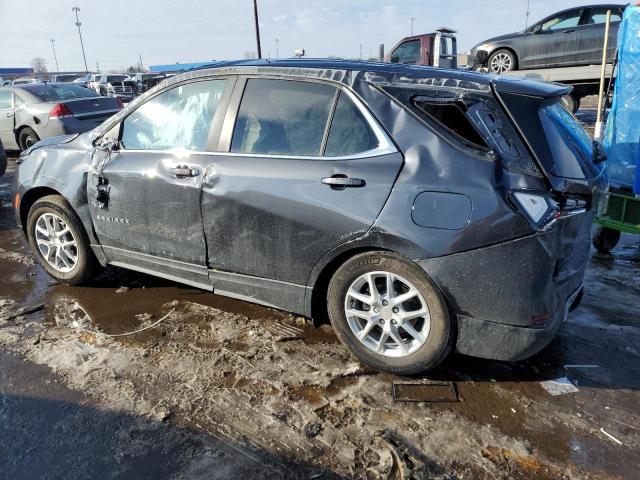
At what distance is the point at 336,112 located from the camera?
2979mm

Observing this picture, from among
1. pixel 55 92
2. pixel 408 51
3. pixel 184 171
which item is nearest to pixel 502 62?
pixel 408 51

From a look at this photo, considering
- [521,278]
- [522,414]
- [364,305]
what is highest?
[521,278]

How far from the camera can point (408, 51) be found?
16031 mm

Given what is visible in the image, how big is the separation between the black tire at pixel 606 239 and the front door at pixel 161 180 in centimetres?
407

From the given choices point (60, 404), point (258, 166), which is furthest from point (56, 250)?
point (258, 166)

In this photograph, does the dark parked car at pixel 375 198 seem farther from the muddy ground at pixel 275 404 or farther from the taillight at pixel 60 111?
the taillight at pixel 60 111

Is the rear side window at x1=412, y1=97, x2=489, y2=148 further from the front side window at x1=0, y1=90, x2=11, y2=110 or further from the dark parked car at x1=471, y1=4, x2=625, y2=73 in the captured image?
the dark parked car at x1=471, y1=4, x2=625, y2=73

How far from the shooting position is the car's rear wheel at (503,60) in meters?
13.1

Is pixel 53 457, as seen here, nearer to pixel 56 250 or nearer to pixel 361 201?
pixel 361 201

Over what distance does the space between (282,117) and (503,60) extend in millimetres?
11924

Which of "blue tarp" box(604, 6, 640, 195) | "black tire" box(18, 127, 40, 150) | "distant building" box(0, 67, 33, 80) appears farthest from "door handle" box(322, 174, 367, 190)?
"distant building" box(0, 67, 33, 80)

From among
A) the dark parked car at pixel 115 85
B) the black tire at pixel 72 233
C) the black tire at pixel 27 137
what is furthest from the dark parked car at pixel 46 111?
the dark parked car at pixel 115 85

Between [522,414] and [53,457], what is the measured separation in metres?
2.41

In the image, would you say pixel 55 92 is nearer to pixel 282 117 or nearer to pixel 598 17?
pixel 282 117
